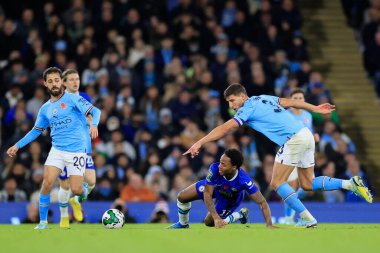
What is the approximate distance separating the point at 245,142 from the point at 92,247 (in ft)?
34.3

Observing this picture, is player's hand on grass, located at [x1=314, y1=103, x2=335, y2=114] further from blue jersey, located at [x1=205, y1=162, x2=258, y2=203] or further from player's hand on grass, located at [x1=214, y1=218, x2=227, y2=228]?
player's hand on grass, located at [x1=214, y1=218, x2=227, y2=228]

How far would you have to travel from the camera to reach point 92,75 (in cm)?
2175

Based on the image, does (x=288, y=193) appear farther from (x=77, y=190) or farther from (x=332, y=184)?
(x=77, y=190)

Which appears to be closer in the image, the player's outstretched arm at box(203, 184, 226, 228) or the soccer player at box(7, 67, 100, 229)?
the player's outstretched arm at box(203, 184, 226, 228)

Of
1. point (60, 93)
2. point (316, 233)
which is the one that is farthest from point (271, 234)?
point (60, 93)

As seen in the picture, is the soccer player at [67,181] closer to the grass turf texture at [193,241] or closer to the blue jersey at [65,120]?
the blue jersey at [65,120]

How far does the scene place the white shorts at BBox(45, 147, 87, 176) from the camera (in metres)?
14.4

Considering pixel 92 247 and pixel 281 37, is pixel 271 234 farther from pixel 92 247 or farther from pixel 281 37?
pixel 281 37

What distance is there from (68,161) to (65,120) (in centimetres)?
59

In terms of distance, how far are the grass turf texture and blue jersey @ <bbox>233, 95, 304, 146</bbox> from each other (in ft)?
5.95

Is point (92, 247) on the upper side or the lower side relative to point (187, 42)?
lower

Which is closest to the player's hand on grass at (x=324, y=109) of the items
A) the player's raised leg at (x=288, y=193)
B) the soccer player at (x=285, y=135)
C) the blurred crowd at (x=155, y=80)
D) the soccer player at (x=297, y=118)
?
the soccer player at (x=285, y=135)

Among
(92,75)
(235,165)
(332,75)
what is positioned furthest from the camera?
(332,75)

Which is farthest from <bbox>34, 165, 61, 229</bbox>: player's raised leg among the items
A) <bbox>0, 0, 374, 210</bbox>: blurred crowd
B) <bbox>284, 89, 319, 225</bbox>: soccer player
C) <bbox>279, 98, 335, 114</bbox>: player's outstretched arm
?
<bbox>0, 0, 374, 210</bbox>: blurred crowd
